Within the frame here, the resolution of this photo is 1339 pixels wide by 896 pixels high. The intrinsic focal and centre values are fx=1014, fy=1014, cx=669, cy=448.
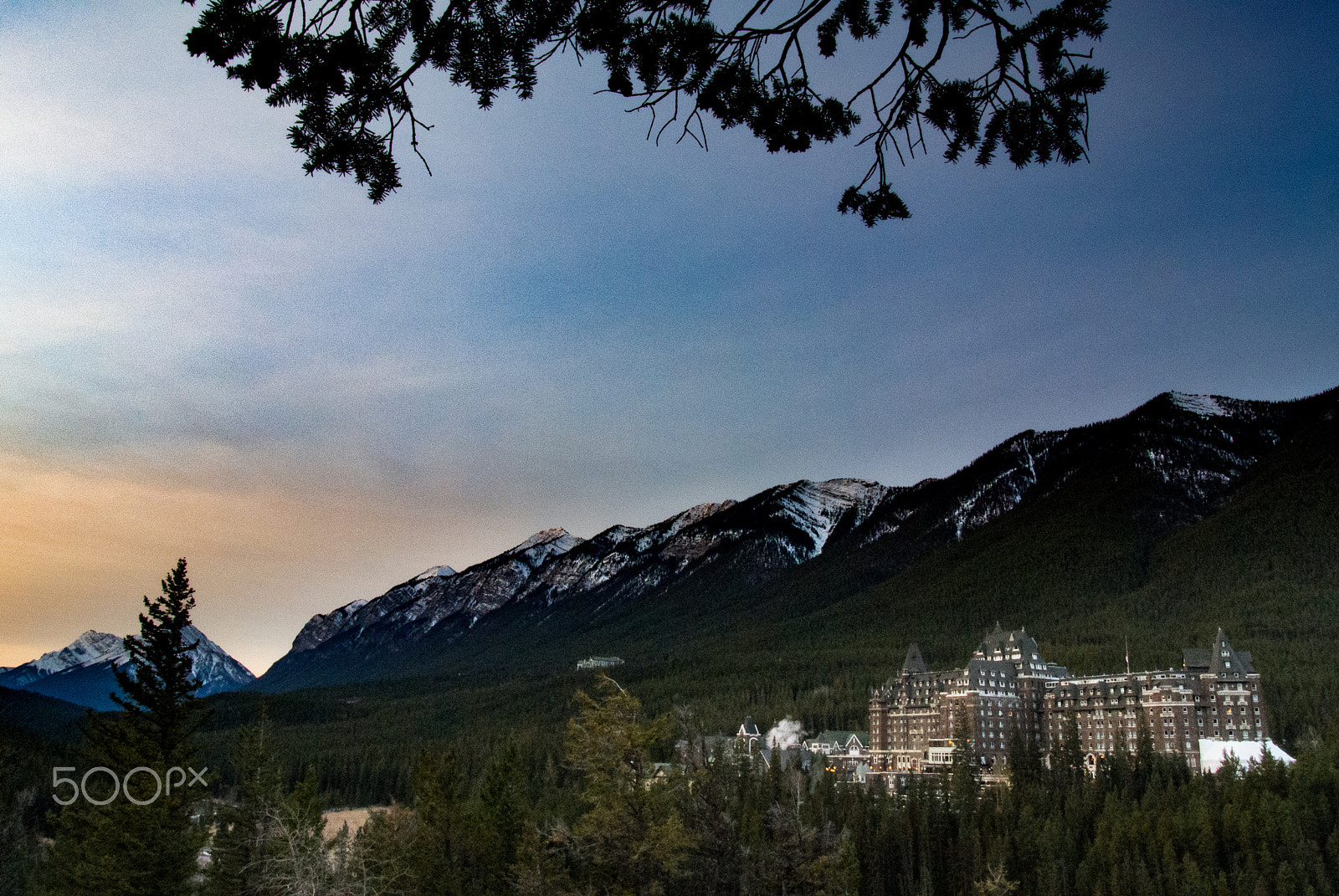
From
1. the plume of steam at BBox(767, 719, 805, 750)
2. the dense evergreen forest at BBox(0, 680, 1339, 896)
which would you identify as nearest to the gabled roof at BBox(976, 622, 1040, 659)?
the dense evergreen forest at BBox(0, 680, 1339, 896)

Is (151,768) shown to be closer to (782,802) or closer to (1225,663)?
(782,802)

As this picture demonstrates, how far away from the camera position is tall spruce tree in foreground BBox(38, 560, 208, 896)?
33.8 meters

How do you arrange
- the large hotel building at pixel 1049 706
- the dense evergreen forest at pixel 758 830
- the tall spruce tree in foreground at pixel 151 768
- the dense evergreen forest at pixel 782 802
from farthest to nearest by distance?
the large hotel building at pixel 1049 706, the tall spruce tree in foreground at pixel 151 768, the dense evergreen forest at pixel 782 802, the dense evergreen forest at pixel 758 830

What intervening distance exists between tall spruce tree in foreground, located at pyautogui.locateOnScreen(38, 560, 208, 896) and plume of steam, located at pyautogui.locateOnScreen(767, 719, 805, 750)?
316 feet

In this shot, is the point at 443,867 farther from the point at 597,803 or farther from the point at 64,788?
the point at 64,788

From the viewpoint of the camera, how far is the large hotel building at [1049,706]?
9269 centimetres

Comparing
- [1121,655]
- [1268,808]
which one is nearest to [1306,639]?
[1121,655]

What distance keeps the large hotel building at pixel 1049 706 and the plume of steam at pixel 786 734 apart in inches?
496

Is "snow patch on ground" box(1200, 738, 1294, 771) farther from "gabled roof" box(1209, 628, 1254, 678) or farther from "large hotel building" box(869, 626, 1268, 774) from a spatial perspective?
"gabled roof" box(1209, 628, 1254, 678)

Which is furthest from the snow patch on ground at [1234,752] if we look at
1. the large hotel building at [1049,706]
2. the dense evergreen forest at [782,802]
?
the dense evergreen forest at [782,802]

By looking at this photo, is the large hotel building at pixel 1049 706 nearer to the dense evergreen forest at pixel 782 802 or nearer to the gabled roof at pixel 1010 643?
the gabled roof at pixel 1010 643

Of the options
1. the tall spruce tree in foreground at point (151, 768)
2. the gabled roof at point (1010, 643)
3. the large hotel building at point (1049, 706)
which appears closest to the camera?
the tall spruce tree in foreground at point (151, 768)

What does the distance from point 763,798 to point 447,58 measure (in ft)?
249

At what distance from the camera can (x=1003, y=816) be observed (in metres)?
75.9
